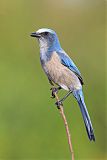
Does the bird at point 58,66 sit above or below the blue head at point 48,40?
below

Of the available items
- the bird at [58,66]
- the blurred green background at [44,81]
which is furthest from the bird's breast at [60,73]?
the blurred green background at [44,81]

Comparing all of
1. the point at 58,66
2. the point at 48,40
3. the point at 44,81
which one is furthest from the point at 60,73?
the point at 44,81

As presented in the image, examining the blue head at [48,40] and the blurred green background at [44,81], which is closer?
the blue head at [48,40]

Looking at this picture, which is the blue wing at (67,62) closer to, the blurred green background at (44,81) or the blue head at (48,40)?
the blue head at (48,40)

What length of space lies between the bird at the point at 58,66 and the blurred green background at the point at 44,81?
75.1 inches

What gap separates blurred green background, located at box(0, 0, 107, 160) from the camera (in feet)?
29.1

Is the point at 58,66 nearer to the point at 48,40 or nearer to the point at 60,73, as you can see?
the point at 60,73

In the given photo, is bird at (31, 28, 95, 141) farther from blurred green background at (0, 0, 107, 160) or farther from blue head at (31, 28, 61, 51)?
blurred green background at (0, 0, 107, 160)

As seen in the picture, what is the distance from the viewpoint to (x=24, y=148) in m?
8.77

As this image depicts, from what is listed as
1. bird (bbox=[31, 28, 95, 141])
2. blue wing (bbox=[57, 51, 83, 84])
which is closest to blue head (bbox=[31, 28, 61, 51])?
bird (bbox=[31, 28, 95, 141])

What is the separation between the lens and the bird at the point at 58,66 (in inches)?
270

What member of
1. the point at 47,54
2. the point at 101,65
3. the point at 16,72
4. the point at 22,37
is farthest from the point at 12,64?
the point at 47,54

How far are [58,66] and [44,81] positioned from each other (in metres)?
3.11

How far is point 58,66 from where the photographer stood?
22.7ft
